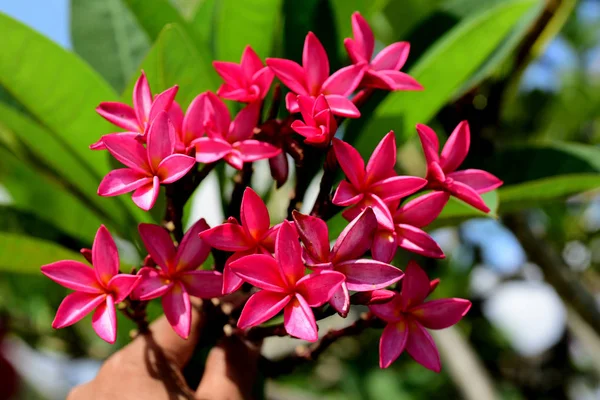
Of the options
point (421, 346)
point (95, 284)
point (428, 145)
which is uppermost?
point (95, 284)

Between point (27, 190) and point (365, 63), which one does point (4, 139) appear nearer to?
point (27, 190)

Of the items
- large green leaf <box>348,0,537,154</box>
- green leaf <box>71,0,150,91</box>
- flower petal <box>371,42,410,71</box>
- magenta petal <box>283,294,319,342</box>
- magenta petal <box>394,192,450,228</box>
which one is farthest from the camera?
green leaf <box>71,0,150,91</box>

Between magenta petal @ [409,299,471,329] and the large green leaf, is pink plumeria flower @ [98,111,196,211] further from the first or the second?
the large green leaf

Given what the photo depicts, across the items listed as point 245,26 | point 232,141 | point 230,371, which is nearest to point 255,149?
point 232,141

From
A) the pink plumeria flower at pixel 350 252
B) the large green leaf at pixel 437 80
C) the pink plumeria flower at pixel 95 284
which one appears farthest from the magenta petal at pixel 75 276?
the large green leaf at pixel 437 80

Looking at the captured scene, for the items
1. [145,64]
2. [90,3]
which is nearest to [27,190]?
[90,3]

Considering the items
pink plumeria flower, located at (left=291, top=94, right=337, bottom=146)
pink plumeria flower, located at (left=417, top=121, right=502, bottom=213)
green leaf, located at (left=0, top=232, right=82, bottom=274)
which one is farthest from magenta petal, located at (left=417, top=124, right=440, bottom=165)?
green leaf, located at (left=0, top=232, right=82, bottom=274)

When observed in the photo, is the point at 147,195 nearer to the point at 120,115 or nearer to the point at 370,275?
the point at 120,115
